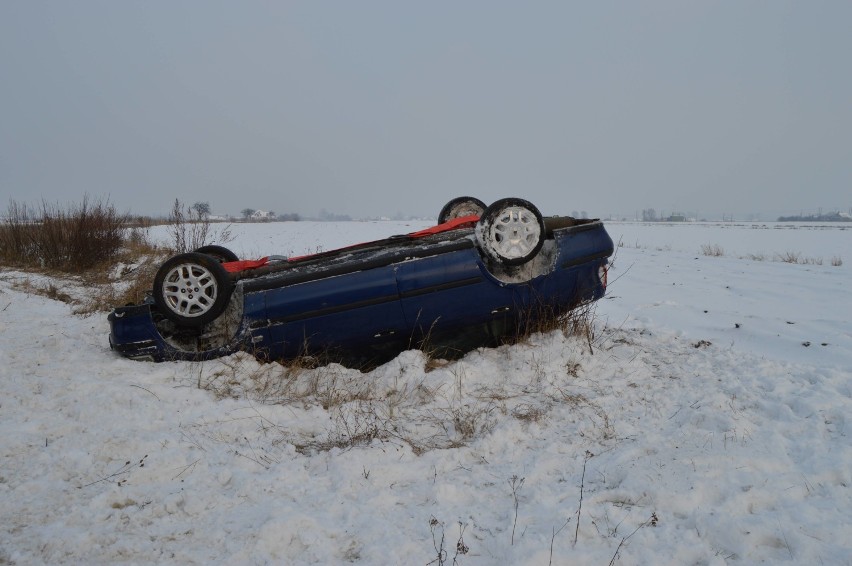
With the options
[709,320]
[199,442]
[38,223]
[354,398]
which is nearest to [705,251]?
[709,320]

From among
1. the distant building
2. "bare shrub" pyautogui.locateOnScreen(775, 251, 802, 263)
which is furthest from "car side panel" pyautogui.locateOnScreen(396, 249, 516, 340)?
the distant building

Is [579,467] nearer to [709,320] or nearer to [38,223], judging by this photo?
[709,320]

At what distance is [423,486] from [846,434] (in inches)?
88.8

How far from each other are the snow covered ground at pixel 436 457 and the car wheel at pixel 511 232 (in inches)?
30.8

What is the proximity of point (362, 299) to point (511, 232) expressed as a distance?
4.13ft

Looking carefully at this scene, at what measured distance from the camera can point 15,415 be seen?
2.53 m

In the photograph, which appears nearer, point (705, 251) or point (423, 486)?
point (423, 486)

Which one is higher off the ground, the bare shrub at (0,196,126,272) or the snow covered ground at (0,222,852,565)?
the bare shrub at (0,196,126,272)

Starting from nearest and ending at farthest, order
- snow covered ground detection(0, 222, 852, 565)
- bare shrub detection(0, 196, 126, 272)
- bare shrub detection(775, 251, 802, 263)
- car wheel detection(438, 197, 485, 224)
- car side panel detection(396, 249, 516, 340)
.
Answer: snow covered ground detection(0, 222, 852, 565), car side panel detection(396, 249, 516, 340), car wheel detection(438, 197, 485, 224), bare shrub detection(0, 196, 126, 272), bare shrub detection(775, 251, 802, 263)

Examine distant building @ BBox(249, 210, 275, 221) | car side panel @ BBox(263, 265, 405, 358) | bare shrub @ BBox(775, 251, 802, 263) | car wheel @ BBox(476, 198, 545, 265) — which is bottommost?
bare shrub @ BBox(775, 251, 802, 263)

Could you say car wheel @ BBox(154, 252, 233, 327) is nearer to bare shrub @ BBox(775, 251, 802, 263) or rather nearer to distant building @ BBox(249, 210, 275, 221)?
bare shrub @ BBox(775, 251, 802, 263)

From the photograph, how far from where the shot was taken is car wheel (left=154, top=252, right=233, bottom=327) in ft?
11.1

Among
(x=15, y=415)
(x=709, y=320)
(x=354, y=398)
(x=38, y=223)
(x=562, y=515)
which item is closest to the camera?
(x=562, y=515)

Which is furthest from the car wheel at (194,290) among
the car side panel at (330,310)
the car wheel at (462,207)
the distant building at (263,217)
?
the distant building at (263,217)
